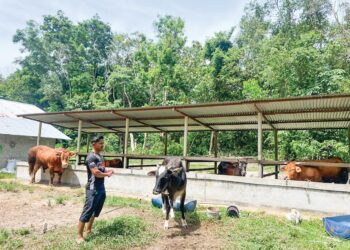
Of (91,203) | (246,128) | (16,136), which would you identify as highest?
(246,128)

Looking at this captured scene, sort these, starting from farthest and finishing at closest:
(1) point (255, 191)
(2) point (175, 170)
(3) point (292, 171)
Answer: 1. (3) point (292, 171)
2. (1) point (255, 191)
3. (2) point (175, 170)

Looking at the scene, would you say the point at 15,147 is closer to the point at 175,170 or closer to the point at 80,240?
the point at 175,170

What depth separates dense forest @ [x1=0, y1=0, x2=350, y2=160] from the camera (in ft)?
61.7

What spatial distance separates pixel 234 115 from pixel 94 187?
6210 mm

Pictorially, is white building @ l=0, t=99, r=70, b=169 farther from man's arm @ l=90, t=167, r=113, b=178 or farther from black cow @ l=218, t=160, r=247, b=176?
man's arm @ l=90, t=167, r=113, b=178

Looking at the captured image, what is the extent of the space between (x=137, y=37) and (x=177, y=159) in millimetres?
32285

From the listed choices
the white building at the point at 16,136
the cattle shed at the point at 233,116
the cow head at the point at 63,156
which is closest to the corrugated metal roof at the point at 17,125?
the white building at the point at 16,136

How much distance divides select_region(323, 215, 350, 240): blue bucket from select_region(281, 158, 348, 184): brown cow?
2.81 meters

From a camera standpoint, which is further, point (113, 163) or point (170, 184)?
point (113, 163)

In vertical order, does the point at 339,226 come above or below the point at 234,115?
below

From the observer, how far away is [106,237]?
566 cm

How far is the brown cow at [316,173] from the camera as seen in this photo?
362 inches

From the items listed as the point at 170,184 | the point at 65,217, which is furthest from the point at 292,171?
the point at 65,217

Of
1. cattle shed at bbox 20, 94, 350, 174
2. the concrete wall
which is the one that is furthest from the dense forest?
the concrete wall
